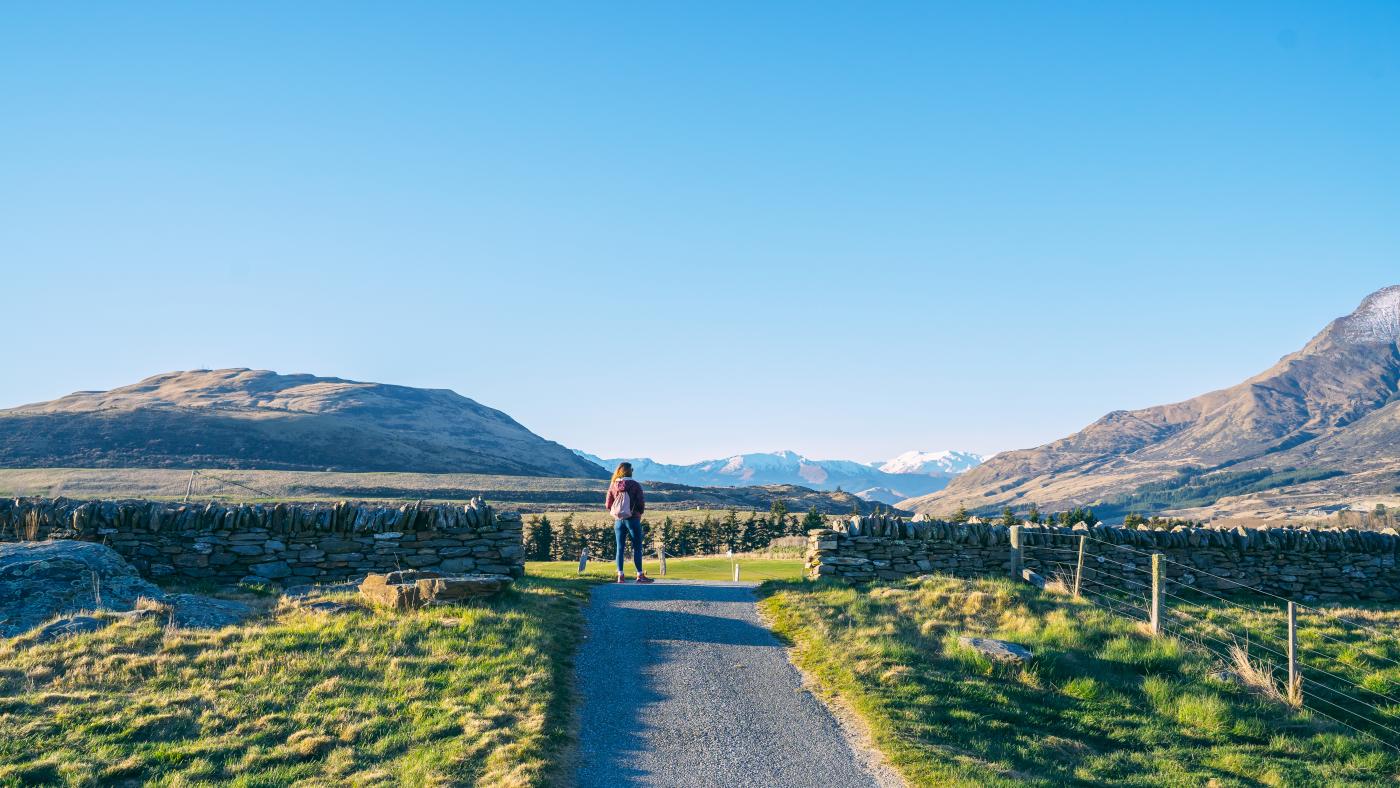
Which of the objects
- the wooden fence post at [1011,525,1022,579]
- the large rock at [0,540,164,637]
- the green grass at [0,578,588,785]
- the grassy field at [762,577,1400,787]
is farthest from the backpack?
the wooden fence post at [1011,525,1022,579]

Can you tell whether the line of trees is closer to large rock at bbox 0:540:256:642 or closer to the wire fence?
the wire fence

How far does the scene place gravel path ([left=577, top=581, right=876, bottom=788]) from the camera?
878cm

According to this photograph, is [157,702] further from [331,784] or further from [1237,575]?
[1237,575]

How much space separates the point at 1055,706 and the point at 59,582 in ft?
47.4

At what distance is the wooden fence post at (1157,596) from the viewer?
14598 millimetres

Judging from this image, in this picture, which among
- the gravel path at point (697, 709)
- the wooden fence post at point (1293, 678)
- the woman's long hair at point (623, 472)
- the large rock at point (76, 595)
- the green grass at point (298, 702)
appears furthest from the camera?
the woman's long hair at point (623, 472)

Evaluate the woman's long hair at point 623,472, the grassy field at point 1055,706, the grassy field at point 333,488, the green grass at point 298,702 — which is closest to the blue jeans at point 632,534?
the woman's long hair at point 623,472

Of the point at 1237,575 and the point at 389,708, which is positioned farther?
the point at 1237,575

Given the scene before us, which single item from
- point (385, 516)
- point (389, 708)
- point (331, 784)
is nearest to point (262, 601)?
point (385, 516)

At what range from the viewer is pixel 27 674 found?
10.2m

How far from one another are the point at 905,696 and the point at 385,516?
33.7 feet

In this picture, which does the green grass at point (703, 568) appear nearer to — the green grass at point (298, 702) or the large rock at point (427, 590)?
the large rock at point (427, 590)

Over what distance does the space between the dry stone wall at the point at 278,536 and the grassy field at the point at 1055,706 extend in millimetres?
6134

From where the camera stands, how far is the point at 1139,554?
19.5m
